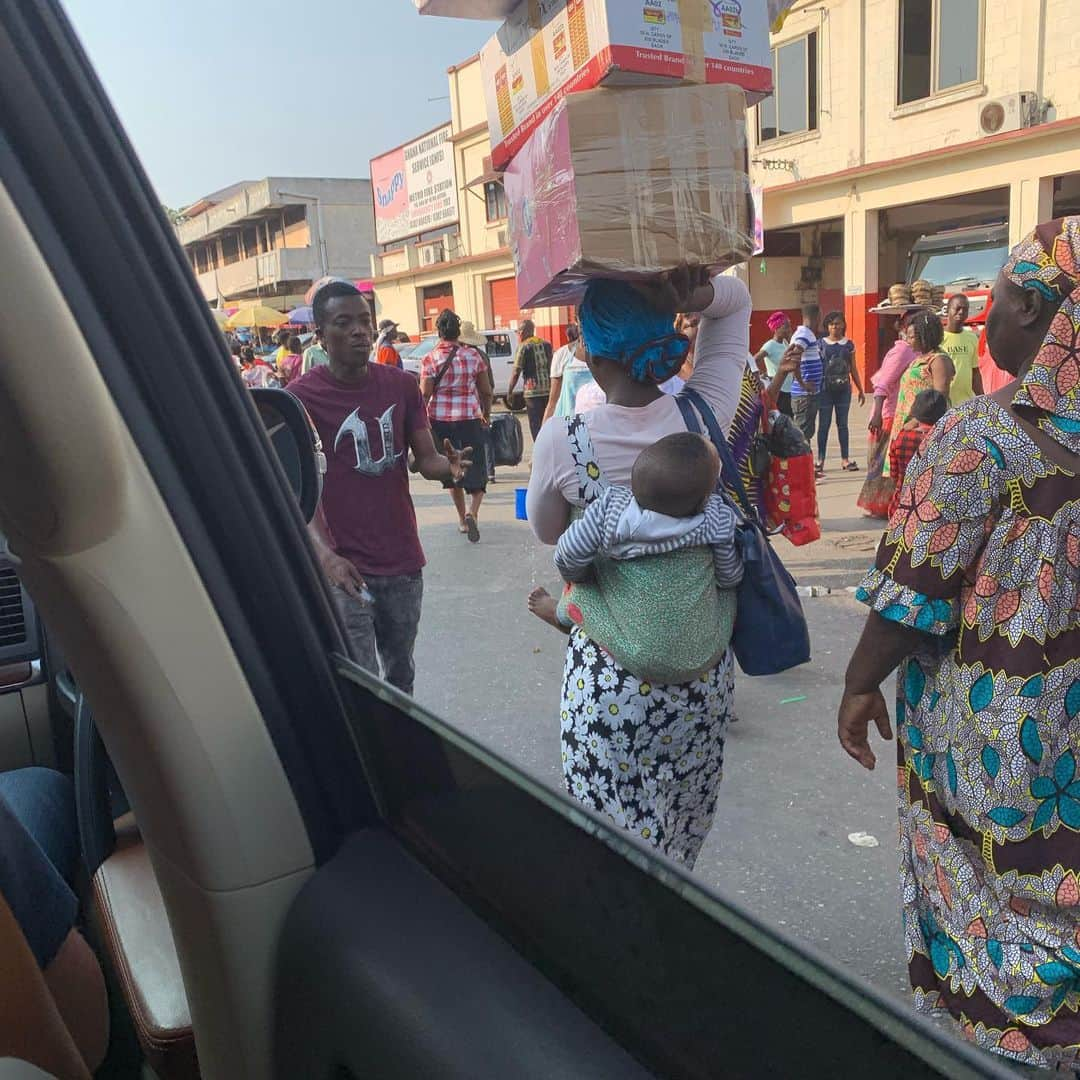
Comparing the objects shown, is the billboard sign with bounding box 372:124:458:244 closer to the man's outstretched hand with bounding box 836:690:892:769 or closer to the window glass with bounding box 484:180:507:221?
the window glass with bounding box 484:180:507:221

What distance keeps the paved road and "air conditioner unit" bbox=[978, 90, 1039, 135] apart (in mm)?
10333

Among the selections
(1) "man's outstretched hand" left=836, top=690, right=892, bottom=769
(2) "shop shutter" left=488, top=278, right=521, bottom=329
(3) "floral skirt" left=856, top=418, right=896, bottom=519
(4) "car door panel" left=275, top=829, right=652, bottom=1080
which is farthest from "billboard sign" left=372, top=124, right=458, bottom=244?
(4) "car door panel" left=275, top=829, right=652, bottom=1080

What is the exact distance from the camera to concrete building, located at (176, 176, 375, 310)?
Result: 4106 centimetres

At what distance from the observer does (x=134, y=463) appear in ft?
3.25

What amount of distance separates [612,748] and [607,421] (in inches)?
28.3

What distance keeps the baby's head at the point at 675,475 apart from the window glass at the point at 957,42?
16.3m

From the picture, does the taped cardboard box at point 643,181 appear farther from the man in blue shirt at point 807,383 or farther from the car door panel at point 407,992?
the man in blue shirt at point 807,383

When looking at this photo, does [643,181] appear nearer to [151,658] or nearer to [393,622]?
[151,658]

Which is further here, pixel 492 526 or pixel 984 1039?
pixel 492 526

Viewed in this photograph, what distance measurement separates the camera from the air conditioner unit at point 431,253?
30.0 m

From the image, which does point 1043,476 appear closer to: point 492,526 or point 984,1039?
point 984,1039

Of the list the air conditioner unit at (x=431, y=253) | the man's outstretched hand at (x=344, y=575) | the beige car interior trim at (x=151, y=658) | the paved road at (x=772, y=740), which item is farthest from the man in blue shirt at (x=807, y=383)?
the air conditioner unit at (x=431, y=253)

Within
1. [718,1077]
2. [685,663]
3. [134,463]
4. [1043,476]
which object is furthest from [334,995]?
[1043,476]

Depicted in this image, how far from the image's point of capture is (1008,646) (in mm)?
1817
